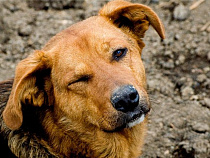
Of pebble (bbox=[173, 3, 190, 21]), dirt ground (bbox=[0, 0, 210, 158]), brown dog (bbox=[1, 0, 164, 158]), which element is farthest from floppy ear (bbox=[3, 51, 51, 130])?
pebble (bbox=[173, 3, 190, 21])

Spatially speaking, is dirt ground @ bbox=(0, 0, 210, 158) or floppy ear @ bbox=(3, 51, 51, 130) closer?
floppy ear @ bbox=(3, 51, 51, 130)

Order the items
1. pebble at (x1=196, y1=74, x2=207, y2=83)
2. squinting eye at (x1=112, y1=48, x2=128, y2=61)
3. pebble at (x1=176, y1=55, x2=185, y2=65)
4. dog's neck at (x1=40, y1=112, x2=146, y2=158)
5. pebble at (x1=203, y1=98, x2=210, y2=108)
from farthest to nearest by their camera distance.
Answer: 1. pebble at (x1=176, y1=55, x2=185, y2=65)
2. pebble at (x1=196, y1=74, x2=207, y2=83)
3. pebble at (x1=203, y1=98, x2=210, y2=108)
4. dog's neck at (x1=40, y1=112, x2=146, y2=158)
5. squinting eye at (x1=112, y1=48, x2=128, y2=61)

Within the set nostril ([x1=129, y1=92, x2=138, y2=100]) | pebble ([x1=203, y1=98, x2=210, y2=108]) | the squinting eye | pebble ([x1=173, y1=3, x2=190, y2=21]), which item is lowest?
pebble ([x1=203, y1=98, x2=210, y2=108])

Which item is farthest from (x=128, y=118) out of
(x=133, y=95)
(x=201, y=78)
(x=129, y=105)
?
(x=201, y=78)

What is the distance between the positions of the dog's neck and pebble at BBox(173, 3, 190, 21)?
11.8 feet

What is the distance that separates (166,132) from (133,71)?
1.85 m

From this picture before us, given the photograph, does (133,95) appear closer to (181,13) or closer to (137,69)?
(137,69)

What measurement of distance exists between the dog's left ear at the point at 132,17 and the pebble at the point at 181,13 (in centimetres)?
289

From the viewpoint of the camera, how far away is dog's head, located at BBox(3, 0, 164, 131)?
3789 millimetres

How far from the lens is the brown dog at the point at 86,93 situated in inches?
151

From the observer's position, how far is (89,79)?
4016mm

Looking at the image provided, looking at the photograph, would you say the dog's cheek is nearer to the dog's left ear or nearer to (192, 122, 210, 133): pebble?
the dog's left ear

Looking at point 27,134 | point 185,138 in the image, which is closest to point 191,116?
point 185,138

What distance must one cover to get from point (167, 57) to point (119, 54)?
281 cm
